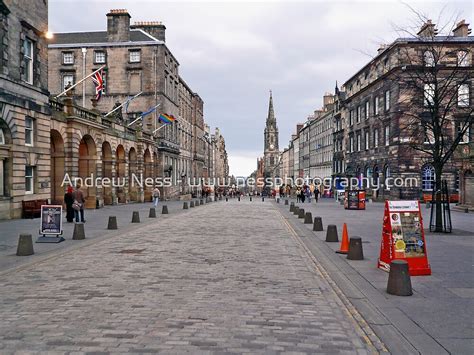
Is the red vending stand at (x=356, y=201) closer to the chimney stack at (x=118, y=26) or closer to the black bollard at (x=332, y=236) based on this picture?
the black bollard at (x=332, y=236)

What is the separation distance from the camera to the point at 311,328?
5.96 meters

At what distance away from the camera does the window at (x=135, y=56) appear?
167ft

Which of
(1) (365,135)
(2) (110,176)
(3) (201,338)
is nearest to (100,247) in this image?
(3) (201,338)

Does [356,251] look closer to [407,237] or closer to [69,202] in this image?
[407,237]

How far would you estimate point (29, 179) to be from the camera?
24.5 meters

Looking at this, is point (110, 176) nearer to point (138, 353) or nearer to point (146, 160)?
point (146, 160)

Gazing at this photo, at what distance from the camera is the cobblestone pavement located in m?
5.38

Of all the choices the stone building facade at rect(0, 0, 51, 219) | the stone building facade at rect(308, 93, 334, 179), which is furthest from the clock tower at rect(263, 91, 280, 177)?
the stone building facade at rect(0, 0, 51, 219)

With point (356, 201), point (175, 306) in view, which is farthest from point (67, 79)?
point (175, 306)

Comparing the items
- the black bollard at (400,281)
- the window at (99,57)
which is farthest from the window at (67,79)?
the black bollard at (400,281)

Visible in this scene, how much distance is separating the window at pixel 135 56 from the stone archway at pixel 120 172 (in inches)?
577

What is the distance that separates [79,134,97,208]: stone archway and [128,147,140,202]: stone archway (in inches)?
389

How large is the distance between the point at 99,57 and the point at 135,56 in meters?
4.20

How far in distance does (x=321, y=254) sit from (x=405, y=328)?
21.3ft
